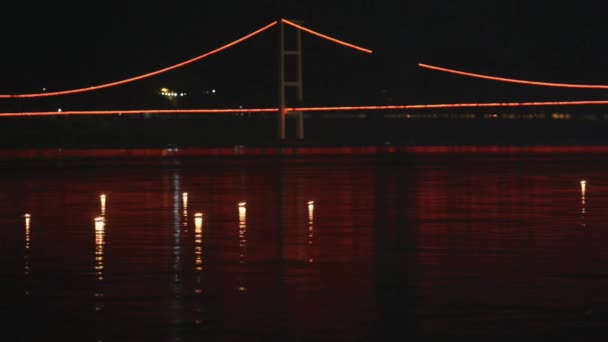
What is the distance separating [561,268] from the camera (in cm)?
1278

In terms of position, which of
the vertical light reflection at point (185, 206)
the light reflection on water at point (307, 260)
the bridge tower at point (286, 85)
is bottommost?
the light reflection on water at point (307, 260)

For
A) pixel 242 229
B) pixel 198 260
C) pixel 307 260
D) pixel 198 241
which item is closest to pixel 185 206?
pixel 242 229

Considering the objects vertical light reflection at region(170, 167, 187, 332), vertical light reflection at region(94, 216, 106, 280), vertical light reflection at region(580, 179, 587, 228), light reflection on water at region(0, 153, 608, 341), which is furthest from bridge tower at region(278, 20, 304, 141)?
vertical light reflection at region(94, 216, 106, 280)

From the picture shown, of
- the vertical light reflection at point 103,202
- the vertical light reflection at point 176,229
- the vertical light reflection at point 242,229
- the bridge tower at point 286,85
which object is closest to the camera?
the vertical light reflection at point 176,229

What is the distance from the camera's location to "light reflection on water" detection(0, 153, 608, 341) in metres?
9.69

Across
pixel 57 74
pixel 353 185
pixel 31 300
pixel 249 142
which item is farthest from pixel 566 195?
pixel 57 74

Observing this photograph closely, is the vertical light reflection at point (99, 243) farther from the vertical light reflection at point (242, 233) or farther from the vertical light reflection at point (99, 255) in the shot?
the vertical light reflection at point (242, 233)

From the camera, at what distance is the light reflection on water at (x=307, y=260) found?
9688 mm

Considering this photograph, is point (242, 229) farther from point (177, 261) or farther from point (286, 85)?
point (286, 85)

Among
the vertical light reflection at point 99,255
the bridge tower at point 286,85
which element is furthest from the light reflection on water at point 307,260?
the bridge tower at point 286,85

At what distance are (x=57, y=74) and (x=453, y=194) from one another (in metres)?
84.8

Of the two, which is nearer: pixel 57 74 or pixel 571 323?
pixel 571 323

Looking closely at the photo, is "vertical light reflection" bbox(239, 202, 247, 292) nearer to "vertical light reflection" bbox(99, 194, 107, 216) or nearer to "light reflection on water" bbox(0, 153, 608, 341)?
"light reflection on water" bbox(0, 153, 608, 341)

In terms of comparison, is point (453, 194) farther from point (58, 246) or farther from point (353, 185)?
point (58, 246)
